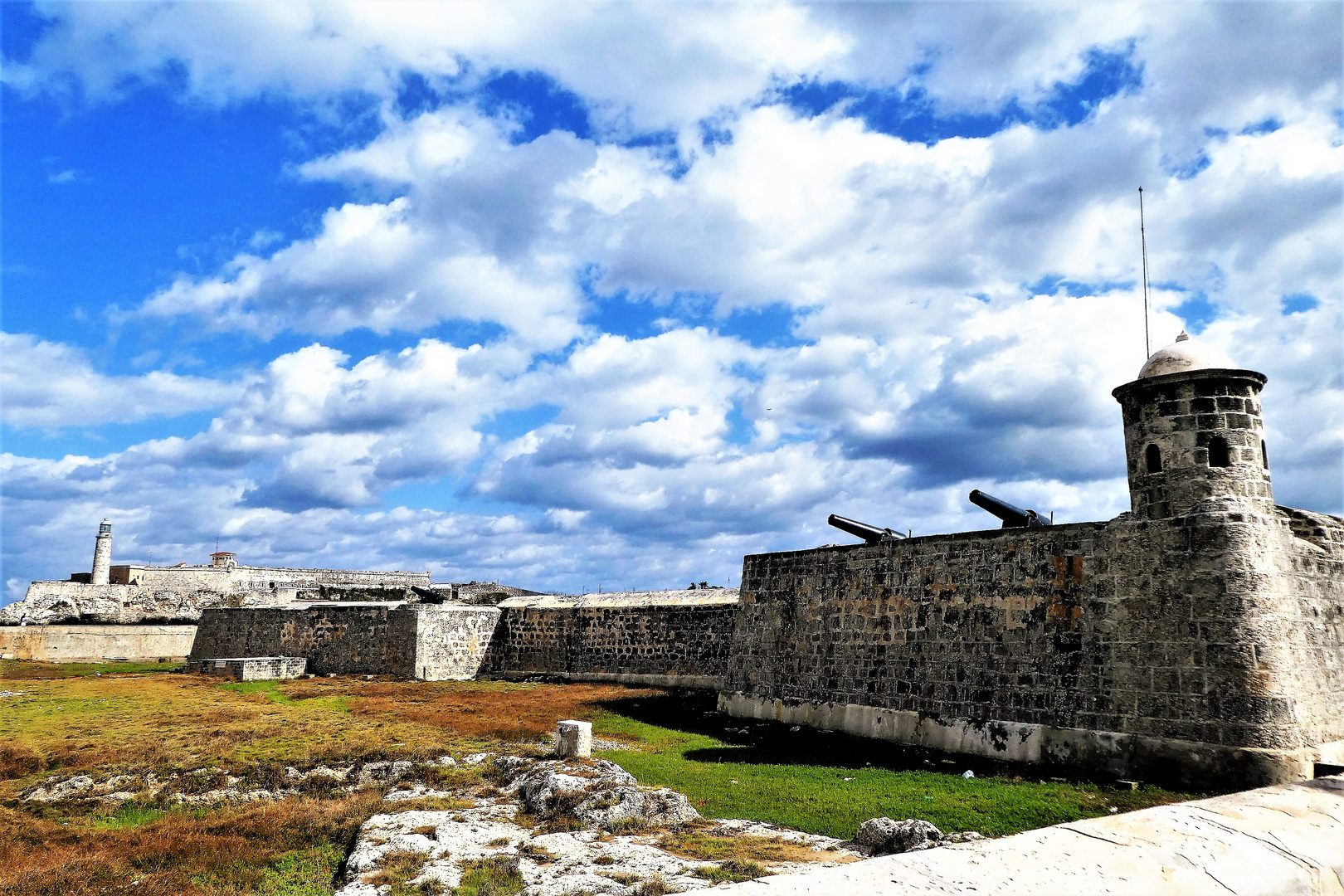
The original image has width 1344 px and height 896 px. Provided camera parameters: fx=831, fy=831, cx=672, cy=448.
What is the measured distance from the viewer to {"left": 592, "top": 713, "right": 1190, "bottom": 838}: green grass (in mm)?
9930

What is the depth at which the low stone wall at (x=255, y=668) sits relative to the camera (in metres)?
29.2

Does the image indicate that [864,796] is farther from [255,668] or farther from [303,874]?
[255,668]

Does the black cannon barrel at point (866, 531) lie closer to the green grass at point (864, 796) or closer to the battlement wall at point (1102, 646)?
the battlement wall at point (1102, 646)

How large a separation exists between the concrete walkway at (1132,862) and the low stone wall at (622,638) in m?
18.4

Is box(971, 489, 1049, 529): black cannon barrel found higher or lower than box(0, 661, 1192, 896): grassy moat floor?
higher

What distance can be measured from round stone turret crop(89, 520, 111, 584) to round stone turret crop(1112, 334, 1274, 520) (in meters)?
64.2

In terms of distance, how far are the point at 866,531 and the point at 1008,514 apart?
290 centimetres

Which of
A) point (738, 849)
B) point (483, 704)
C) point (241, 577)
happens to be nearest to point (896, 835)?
point (738, 849)

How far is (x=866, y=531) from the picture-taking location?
1753cm

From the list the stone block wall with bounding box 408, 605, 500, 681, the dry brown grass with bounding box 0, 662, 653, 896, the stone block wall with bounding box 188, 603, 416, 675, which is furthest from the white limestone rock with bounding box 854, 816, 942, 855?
the stone block wall with bounding box 188, 603, 416, 675

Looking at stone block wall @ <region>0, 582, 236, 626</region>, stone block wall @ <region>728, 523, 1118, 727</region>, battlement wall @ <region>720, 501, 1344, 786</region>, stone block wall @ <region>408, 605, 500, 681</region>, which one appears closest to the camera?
battlement wall @ <region>720, 501, 1344, 786</region>

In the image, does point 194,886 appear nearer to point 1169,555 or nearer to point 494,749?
point 494,749

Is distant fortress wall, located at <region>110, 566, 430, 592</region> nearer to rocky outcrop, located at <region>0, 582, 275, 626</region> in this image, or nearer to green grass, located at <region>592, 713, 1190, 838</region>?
rocky outcrop, located at <region>0, 582, 275, 626</region>

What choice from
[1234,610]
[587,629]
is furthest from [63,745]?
[1234,610]
